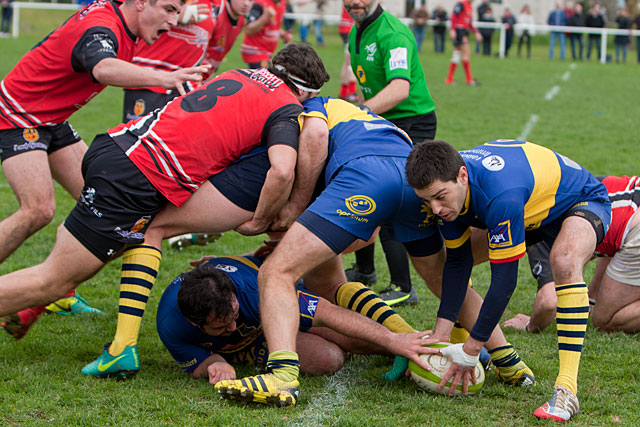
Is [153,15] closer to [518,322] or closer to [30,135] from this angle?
[30,135]

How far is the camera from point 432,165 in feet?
11.9

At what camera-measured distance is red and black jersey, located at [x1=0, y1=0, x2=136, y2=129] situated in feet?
15.1

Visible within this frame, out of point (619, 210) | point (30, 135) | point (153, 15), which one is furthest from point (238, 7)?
point (619, 210)

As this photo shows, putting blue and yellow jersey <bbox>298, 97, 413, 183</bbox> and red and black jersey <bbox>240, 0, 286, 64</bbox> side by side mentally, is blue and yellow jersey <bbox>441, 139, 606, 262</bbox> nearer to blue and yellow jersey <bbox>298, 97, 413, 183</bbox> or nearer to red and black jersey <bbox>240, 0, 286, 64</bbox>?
blue and yellow jersey <bbox>298, 97, 413, 183</bbox>

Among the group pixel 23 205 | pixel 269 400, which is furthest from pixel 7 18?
pixel 269 400

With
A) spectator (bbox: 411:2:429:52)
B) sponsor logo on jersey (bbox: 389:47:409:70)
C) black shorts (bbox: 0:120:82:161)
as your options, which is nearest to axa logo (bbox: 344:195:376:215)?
black shorts (bbox: 0:120:82:161)

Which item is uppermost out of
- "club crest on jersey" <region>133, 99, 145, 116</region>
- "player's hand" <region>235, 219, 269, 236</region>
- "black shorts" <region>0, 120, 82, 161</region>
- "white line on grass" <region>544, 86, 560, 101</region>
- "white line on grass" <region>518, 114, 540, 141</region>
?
"black shorts" <region>0, 120, 82, 161</region>

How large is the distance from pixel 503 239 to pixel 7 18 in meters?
26.2

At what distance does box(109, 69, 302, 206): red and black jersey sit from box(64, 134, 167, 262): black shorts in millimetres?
66

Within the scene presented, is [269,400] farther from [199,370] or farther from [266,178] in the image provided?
[266,178]

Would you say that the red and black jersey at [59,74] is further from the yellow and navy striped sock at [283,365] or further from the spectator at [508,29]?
the spectator at [508,29]

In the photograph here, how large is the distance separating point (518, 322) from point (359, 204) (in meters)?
1.79

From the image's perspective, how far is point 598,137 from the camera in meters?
11.8

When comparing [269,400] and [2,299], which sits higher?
[2,299]
